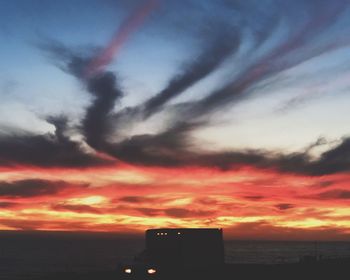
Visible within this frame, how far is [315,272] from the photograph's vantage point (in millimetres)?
55188

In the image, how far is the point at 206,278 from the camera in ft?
161

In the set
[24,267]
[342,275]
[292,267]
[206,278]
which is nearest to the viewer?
[206,278]

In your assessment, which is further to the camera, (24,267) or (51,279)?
(24,267)

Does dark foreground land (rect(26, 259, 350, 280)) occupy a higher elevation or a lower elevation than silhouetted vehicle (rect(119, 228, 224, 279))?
lower

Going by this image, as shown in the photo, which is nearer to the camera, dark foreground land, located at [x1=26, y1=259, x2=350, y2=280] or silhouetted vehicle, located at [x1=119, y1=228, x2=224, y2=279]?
dark foreground land, located at [x1=26, y1=259, x2=350, y2=280]

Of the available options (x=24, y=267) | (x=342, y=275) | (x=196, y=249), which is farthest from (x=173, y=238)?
(x=24, y=267)

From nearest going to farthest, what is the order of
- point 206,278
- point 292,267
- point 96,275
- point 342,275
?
point 206,278
point 342,275
point 96,275
point 292,267

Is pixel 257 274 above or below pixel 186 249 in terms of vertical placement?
below

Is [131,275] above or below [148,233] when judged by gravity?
below

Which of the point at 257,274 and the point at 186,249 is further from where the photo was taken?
the point at 186,249

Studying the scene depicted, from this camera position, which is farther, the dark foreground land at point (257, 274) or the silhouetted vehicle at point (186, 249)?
the silhouetted vehicle at point (186, 249)

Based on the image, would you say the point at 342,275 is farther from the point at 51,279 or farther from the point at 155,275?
the point at 51,279

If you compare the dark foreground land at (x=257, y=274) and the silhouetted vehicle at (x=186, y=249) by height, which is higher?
the silhouetted vehicle at (x=186, y=249)

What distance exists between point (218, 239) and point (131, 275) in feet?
66.5
